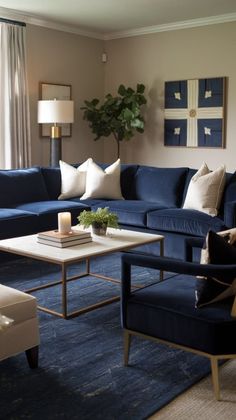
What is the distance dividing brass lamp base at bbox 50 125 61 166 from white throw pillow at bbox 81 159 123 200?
0.80 m

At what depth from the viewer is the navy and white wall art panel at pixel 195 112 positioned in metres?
6.25

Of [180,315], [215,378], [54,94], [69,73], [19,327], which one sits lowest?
[215,378]

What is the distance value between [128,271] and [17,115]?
159 inches

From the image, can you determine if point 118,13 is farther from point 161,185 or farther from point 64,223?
point 64,223

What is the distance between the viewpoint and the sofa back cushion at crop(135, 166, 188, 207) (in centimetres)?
523

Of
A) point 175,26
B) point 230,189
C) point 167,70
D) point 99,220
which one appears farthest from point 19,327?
point 175,26

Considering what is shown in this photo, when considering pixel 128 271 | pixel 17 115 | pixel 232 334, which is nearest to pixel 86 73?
pixel 17 115

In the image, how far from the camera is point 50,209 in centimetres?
489

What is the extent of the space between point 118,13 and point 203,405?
4.86 metres

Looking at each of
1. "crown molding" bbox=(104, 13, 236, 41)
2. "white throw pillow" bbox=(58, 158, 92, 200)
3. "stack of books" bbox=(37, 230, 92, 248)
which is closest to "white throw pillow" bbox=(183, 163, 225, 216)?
"white throw pillow" bbox=(58, 158, 92, 200)

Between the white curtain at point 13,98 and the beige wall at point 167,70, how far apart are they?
157 centimetres

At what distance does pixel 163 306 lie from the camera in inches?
96.4

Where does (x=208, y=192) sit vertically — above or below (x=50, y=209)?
above

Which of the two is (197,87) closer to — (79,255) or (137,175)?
(137,175)
